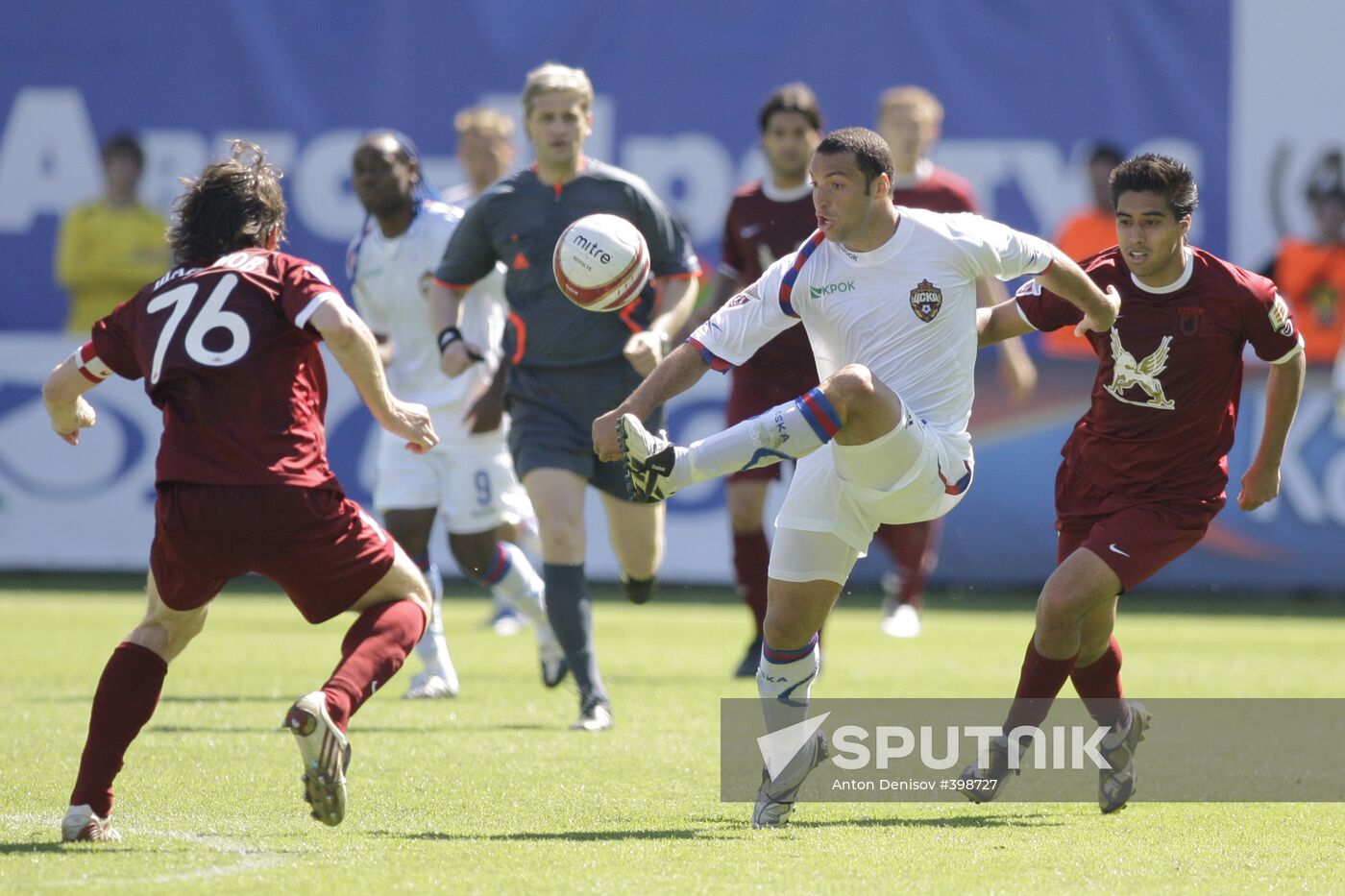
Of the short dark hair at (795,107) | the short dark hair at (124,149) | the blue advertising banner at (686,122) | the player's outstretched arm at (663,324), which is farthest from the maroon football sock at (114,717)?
the short dark hair at (124,149)

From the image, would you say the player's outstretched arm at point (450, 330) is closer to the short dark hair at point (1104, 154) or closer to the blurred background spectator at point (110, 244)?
the blurred background spectator at point (110, 244)

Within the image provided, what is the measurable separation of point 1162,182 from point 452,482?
4094 mm

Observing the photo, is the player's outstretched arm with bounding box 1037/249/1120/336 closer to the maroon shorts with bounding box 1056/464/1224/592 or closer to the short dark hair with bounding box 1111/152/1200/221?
the short dark hair with bounding box 1111/152/1200/221

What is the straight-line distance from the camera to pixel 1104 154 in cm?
1341

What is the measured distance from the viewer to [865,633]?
37.9 feet

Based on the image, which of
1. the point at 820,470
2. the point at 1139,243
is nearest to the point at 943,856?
the point at 820,470

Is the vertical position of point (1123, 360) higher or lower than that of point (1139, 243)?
lower

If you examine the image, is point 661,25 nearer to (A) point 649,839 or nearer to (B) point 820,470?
(B) point 820,470

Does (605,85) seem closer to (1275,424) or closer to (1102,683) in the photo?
(1275,424)

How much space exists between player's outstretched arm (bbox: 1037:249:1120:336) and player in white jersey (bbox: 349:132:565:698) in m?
3.49

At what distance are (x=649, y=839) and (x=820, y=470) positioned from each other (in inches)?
49.6

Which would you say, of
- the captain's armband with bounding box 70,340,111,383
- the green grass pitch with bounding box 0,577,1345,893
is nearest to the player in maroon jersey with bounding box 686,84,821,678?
the green grass pitch with bounding box 0,577,1345,893

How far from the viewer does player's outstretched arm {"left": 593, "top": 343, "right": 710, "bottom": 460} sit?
5.11 metres

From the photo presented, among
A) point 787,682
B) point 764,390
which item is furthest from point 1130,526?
point 764,390
